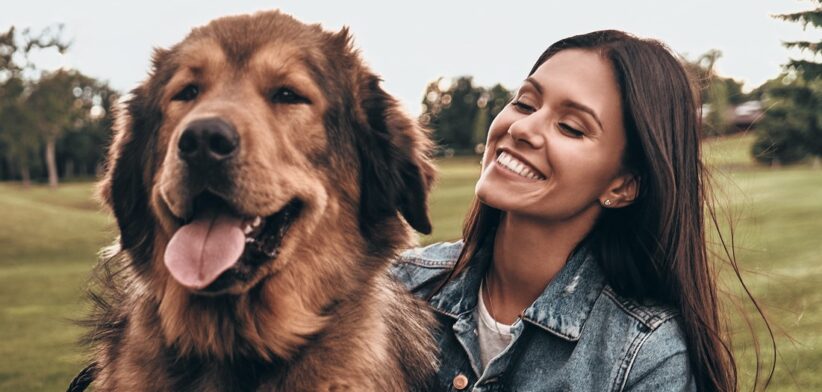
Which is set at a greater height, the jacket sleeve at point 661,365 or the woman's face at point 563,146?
the woman's face at point 563,146

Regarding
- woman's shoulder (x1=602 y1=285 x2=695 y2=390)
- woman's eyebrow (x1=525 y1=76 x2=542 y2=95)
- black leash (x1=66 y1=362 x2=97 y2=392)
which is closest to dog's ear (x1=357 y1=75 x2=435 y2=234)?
woman's eyebrow (x1=525 y1=76 x2=542 y2=95)

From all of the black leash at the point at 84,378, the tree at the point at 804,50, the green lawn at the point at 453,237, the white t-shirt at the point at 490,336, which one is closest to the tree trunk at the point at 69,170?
the green lawn at the point at 453,237

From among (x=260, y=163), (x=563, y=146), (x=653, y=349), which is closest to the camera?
(x=260, y=163)

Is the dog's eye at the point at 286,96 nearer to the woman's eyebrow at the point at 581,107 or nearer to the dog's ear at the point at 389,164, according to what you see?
the dog's ear at the point at 389,164

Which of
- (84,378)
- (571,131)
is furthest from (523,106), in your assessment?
(84,378)

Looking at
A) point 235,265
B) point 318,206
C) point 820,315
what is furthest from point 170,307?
point 820,315

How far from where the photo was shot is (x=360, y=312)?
3234 millimetres

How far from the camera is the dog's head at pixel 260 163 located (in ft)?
9.34

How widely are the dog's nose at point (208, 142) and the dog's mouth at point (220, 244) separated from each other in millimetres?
214

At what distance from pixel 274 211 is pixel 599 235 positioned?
1.63m

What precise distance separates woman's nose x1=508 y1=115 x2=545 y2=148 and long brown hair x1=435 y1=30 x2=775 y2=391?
0.43 metres

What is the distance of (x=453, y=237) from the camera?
19.6 meters

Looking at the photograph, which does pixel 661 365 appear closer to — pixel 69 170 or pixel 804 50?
pixel 804 50

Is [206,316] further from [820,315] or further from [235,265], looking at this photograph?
[820,315]
